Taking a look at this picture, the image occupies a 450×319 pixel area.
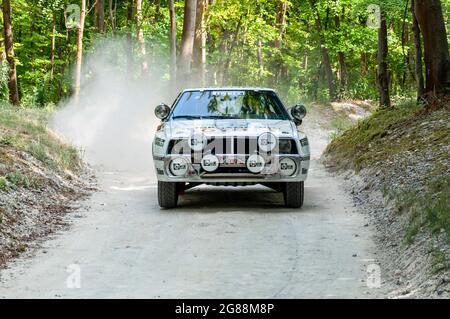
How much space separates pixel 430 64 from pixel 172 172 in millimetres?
7474

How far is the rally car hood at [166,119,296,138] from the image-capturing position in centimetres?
1045

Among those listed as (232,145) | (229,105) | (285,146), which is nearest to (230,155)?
(232,145)

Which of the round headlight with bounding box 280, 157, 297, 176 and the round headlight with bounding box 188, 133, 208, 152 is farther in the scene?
the round headlight with bounding box 280, 157, 297, 176

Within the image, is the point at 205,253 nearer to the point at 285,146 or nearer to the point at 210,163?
the point at 210,163

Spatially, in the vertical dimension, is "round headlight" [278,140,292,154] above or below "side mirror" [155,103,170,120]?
below

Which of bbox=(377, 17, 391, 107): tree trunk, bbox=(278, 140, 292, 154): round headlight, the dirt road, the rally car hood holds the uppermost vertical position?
bbox=(377, 17, 391, 107): tree trunk

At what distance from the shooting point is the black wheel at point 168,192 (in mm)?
10875

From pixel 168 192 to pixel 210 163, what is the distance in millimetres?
975

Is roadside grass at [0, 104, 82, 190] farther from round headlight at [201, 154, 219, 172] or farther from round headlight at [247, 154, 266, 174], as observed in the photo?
round headlight at [247, 154, 266, 174]

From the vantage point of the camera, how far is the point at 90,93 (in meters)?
33.1

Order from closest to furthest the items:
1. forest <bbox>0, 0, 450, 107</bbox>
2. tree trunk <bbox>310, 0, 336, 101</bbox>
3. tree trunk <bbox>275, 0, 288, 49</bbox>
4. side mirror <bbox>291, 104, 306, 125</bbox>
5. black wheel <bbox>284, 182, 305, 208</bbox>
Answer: black wheel <bbox>284, 182, 305, 208</bbox>, side mirror <bbox>291, 104, 306, 125</bbox>, forest <bbox>0, 0, 450, 107</bbox>, tree trunk <bbox>310, 0, 336, 101</bbox>, tree trunk <bbox>275, 0, 288, 49</bbox>

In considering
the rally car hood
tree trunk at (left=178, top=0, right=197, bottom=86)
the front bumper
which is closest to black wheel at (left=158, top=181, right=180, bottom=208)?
the front bumper

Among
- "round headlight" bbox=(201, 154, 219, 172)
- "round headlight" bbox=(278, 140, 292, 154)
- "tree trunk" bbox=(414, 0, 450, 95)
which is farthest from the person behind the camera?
"tree trunk" bbox=(414, 0, 450, 95)

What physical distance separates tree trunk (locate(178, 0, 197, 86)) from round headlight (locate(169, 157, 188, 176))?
50.0 ft
